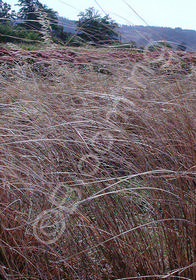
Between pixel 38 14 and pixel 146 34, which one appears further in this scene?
pixel 38 14

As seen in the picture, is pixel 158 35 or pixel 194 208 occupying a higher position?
pixel 158 35

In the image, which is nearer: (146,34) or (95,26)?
(146,34)

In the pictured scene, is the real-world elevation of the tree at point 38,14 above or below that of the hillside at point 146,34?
above

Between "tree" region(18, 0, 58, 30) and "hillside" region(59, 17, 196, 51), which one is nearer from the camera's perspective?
"hillside" region(59, 17, 196, 51)

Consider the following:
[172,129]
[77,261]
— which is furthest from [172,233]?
[172,129]

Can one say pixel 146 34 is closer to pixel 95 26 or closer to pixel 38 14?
pixel 95 26

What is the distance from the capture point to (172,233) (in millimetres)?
838

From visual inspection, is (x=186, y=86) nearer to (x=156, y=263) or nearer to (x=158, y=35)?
(x=158, y=35)

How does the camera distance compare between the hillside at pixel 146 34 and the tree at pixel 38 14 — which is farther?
the tree at pixel 38 14

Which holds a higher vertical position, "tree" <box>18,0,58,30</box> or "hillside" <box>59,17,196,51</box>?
"tree" <box>18,0,58,30</box>

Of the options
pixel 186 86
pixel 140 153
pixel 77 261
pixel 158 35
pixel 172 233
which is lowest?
pixel 77 261

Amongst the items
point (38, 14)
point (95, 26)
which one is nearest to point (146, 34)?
point (95, 26)

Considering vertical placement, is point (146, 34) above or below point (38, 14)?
below

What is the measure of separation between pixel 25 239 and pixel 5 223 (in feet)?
→ 0.29
